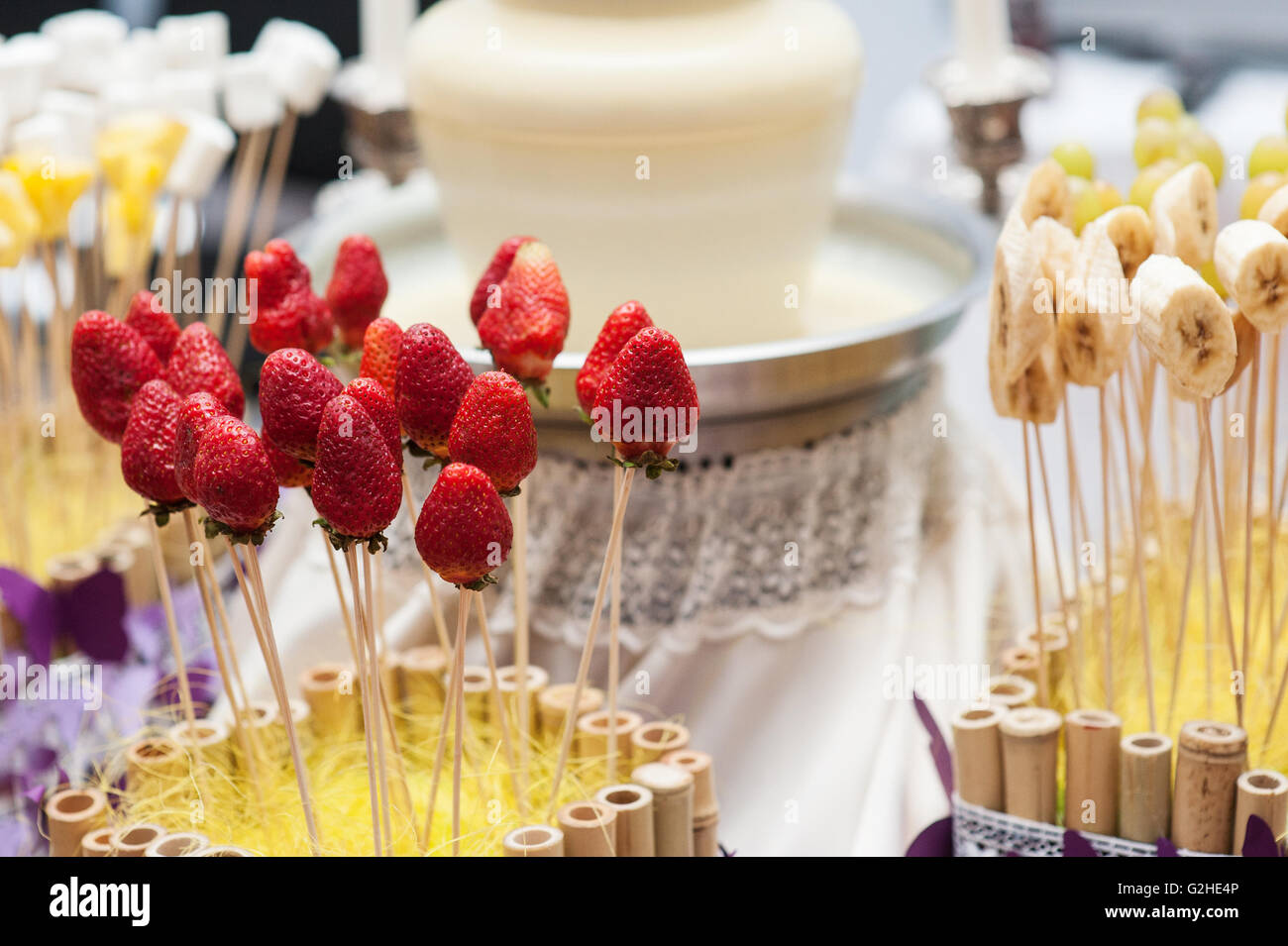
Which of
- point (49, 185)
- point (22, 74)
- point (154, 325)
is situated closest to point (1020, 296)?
point (154, 325)

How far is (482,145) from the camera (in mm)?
1030

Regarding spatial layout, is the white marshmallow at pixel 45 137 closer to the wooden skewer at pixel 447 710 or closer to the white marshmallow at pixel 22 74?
the white marshmallow at pixel 22 74

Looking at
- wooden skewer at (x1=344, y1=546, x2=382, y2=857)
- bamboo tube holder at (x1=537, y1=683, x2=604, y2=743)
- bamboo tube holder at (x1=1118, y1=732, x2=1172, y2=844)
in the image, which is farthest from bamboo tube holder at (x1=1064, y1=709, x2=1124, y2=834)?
wooden skewer at (x1=344, y1=546, x2=382, y2=857)

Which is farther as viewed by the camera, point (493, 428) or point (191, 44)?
point (191, 44)

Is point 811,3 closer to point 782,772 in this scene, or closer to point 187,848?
point 782,772

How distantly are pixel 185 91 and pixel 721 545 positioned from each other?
0.62 meters

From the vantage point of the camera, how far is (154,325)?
809mm

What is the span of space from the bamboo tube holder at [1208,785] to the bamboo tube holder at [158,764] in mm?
592

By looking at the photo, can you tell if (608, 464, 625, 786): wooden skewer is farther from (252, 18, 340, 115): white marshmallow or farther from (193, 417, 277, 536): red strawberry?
(252, 18, 340, 115): white marshmallow

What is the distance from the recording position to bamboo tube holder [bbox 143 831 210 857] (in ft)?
2.49

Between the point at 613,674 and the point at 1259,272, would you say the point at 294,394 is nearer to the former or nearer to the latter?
the point at 613,674

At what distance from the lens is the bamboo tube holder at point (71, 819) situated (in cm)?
83

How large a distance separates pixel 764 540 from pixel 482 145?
1.15 feet
